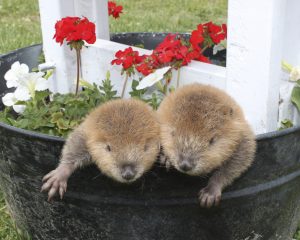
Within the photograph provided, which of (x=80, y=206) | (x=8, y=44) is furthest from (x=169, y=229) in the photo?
(x=8, y=44)

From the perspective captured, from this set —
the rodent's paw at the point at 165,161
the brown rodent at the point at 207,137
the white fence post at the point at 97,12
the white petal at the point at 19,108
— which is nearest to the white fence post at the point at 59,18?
the white fence post at the point at 97,12

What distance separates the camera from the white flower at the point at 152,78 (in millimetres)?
2494

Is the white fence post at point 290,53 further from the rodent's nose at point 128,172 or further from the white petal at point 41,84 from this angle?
the white petal at point 41,84

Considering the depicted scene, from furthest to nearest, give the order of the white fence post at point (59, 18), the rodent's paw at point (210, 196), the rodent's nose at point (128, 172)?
the white fence post at point (59, 18), the rodent's paw at point (210, 196), the rodent's nose at point (128, 172)

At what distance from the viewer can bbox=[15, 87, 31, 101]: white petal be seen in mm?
2588

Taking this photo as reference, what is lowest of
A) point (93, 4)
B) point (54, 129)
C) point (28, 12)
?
point (28, 12)

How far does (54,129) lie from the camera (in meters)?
2.45

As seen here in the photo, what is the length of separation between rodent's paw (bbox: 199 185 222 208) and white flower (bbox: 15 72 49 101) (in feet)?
3.37

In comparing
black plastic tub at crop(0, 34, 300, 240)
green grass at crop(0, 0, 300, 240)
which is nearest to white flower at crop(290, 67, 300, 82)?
black plastic tub at crop(0, 34, 300, 240)

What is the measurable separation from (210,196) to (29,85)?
3.65 ft

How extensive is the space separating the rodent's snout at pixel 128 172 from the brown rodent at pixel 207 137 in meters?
0.15

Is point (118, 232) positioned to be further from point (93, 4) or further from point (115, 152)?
point (93, 4)

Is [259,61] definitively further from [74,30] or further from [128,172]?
[74,30]

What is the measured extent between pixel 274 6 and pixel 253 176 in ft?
2.13
